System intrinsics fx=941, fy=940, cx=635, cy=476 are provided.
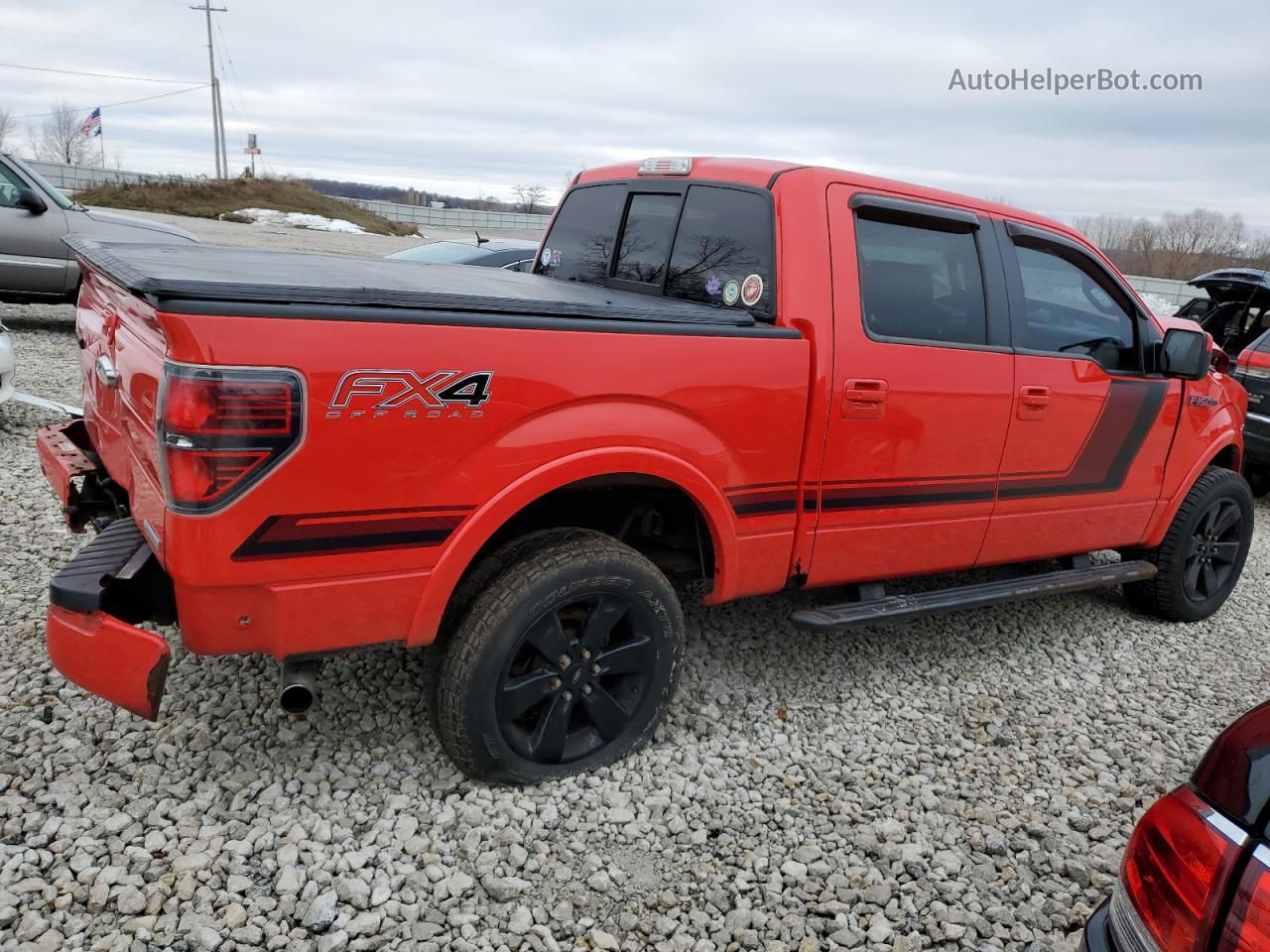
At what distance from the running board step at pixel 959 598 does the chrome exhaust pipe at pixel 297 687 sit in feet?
5.52

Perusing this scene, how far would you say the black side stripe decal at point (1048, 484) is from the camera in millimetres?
3223

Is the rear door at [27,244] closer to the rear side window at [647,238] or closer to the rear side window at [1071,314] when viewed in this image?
the rear side window at [647,238]

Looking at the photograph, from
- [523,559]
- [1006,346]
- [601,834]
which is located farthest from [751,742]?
[1006,346]

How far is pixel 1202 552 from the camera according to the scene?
488 centimetres

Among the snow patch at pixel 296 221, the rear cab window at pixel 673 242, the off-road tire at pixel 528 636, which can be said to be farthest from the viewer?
the snow patch at pixel 296 221

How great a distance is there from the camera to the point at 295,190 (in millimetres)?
42375

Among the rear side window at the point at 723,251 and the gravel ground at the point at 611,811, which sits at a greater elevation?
the rear side window at the point at 723,251

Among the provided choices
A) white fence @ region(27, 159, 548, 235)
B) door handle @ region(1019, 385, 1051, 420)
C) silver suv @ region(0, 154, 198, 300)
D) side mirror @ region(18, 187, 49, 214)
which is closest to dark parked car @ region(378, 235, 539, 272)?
silver suv @ region(0, 154, 198, 300)

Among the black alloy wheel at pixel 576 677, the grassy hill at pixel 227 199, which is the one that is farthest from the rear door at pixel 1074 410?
the grassy hill at pixel 227 199

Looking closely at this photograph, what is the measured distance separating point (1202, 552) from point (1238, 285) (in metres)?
4.36

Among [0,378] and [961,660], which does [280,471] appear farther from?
[0,378]

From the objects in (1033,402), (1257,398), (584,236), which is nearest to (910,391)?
(1033,402)

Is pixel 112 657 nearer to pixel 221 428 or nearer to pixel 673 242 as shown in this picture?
pixel 221 428

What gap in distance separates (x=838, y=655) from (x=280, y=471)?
8.74 ft
